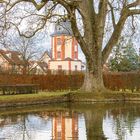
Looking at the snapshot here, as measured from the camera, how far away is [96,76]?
3300cm

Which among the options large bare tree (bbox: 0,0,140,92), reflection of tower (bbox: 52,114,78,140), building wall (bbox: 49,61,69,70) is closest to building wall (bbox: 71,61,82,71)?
building wall (bbox: 49,61,69,70)

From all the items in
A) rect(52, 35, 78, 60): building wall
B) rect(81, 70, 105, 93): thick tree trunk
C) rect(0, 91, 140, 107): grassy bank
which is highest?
rect(52, 35, 78, 60): building wall

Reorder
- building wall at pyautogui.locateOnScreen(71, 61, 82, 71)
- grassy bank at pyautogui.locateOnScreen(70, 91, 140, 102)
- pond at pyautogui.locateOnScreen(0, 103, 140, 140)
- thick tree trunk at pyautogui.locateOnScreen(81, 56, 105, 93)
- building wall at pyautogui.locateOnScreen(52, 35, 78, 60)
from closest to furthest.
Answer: pond at pyautogui.locateOnScreen(0, 103, 140, 140) → grassy bank at pyautogui.locateOnScreen(70, 91, 140, 102) → thick tree trunk at pyautogui.locateOnScreen(81, 56, 105, 93) → building wall at pyautogui.locateOnScreen(52, 35, 78, 60) → building wall at pyautogui.locateOnScreen(71, 61, 82, 71)

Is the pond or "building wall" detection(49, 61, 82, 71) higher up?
"building wall" detection(49, 61, 82, 71)

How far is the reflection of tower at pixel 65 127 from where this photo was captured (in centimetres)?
1426

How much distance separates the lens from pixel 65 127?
16406 millimetres

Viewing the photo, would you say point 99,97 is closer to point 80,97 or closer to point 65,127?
point 80,97

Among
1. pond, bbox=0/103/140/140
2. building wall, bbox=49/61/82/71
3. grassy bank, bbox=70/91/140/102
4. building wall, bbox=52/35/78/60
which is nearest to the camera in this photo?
pond, bbox=0/103/140/140

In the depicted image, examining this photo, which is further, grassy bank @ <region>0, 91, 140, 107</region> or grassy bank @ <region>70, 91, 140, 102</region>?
grassy bank @ <region>70, 91, 140, 102</region>

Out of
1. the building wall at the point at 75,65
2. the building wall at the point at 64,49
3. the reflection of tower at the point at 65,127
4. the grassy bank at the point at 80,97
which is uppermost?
the building wall at the point at 64,49

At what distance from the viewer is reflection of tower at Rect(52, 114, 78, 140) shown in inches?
561

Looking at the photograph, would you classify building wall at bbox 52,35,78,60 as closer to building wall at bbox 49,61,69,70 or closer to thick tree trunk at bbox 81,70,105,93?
building wall at bbox 49,61,69,70

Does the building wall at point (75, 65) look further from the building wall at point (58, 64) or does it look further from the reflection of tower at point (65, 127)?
the reflection of tower at point (65, 127)

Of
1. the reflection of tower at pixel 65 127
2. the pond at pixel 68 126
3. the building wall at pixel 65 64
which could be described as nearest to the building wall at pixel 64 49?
the building wall at pixel 65 64
